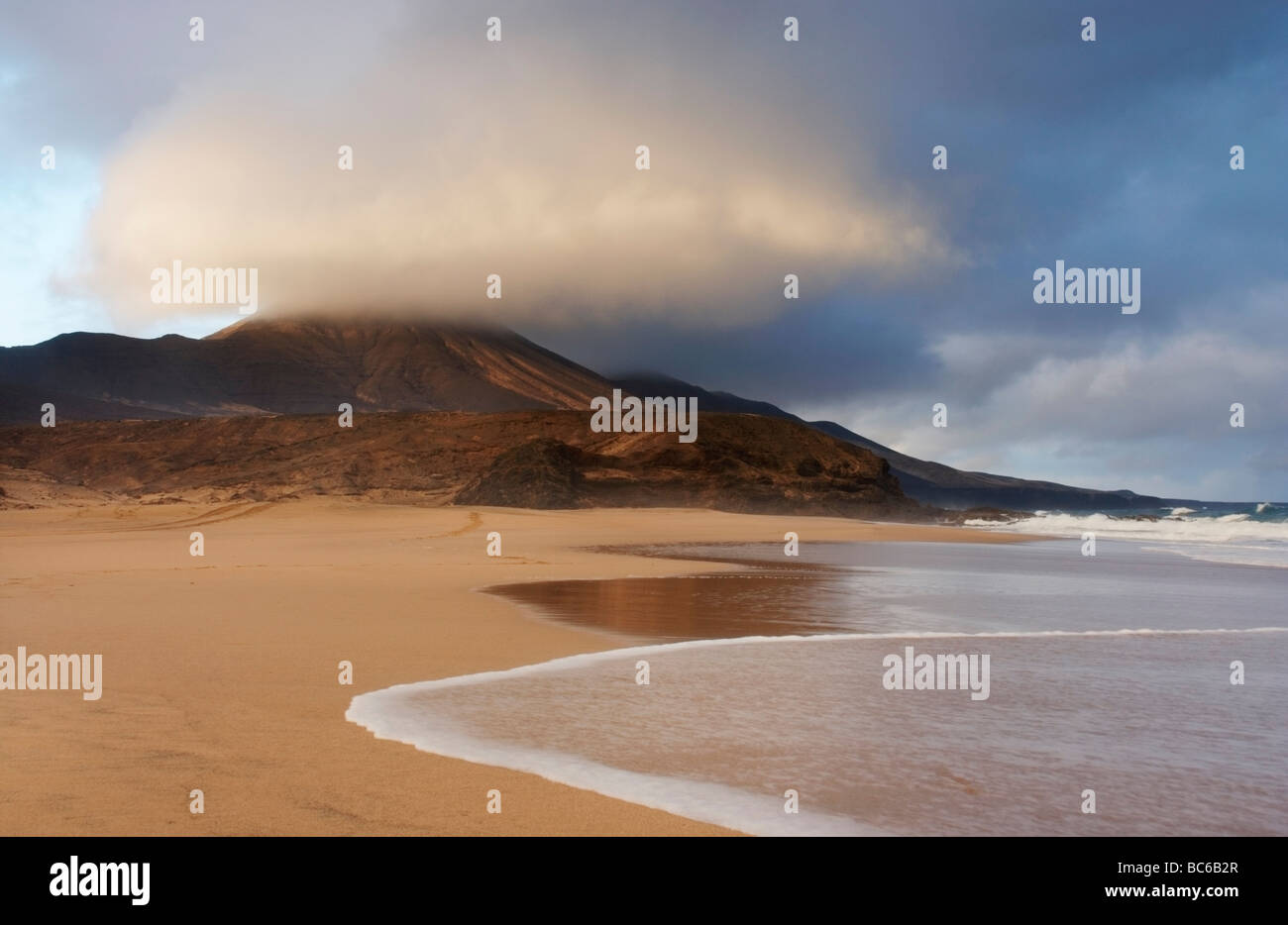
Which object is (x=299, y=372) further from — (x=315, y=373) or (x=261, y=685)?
(x=261, y=685)

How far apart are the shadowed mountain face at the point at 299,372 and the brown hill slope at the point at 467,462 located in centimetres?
6764

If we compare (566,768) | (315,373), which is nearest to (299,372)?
(315,373)

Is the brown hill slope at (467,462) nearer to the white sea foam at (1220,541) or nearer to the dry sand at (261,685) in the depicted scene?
the white sea foam at (1220,541)

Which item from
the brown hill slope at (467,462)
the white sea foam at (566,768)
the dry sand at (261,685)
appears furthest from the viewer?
the brown hill slope at (467,462)

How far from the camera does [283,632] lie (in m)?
9.81

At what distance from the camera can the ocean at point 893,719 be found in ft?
15.9

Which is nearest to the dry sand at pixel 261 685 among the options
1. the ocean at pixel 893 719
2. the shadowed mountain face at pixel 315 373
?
the ocean at pixel 893 719

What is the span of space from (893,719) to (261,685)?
4.64 metres

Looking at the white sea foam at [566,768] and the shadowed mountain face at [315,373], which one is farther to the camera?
the shadowed mountain face at [315,373]

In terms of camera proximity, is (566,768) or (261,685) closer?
(566,768)

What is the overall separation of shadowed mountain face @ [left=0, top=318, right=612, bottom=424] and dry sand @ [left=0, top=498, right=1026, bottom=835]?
411ft

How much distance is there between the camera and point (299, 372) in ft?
536

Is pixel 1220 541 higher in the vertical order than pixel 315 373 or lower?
lower
